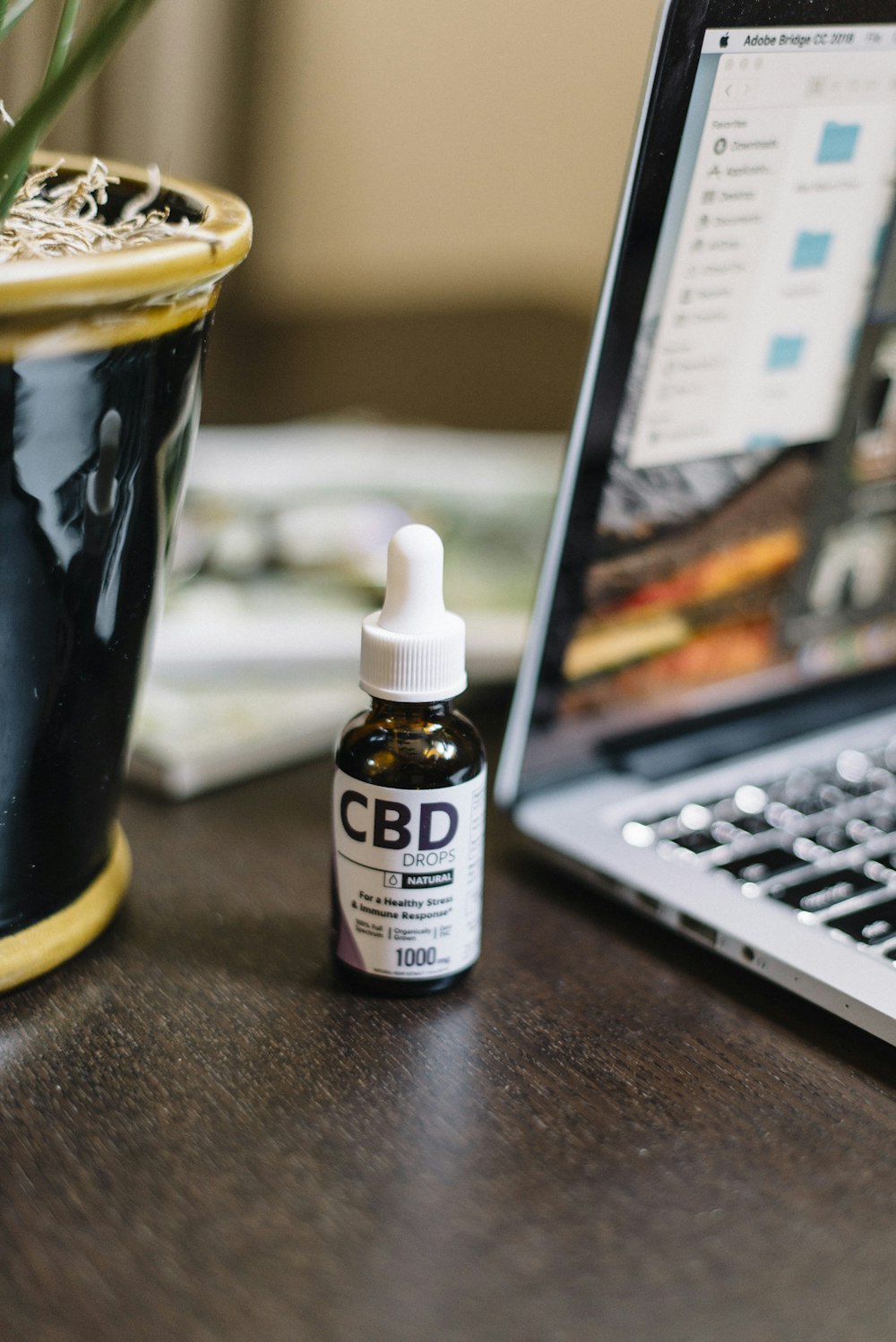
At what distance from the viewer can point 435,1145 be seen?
1.18 feet

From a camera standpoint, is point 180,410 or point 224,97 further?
point 224,97

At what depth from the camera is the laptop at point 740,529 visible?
0.43 metres

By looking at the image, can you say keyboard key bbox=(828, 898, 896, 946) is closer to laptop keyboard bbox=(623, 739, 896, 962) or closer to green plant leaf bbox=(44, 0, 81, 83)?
laptop keyboard bbox=(623, 739, 896, 962)

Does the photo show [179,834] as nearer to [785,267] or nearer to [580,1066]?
[580,1066]

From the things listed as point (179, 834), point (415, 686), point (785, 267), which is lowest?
point (179, 834)

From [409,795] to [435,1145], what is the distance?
0.33ft

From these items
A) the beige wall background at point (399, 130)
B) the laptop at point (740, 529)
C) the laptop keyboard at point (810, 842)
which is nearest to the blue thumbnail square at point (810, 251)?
the laptop at point (740, 529)

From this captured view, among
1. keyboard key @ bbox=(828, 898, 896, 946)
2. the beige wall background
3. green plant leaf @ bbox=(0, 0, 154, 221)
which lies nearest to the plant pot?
green plant leaf @ bbox=(0, 0, 154, 221)

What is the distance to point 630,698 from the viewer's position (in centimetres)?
56

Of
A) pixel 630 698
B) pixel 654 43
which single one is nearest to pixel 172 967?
pixel 630 698

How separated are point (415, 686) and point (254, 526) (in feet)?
1.25

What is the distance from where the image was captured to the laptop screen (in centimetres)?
45

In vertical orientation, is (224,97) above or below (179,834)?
above

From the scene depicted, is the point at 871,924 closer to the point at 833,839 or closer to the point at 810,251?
the point at 833,839
